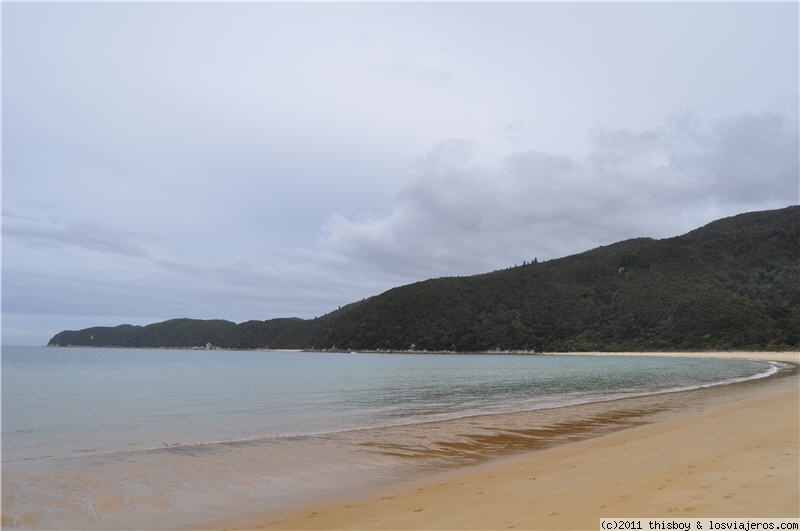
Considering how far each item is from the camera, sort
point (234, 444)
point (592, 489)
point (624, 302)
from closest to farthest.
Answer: point (592, 489), point (234, 444), point (624, 302)

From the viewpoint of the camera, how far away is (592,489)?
26.7 ft

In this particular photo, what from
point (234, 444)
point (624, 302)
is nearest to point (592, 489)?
point (234, 444)

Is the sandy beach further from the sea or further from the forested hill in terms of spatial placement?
the forested hill

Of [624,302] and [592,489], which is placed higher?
[624,302]

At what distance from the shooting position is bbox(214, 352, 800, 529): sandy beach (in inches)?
262

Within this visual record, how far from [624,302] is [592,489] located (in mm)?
141859

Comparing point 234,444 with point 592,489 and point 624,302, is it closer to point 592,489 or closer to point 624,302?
point 592,489

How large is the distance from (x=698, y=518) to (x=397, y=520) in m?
3.75

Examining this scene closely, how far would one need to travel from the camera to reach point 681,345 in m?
119

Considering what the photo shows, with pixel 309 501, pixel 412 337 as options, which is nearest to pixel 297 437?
pixel 309 501

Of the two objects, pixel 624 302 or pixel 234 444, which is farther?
pixel 624 302

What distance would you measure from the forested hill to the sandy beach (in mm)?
108526

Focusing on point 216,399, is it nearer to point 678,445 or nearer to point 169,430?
point 169,430

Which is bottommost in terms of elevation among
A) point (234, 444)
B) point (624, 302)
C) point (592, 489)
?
point (234, 444)
